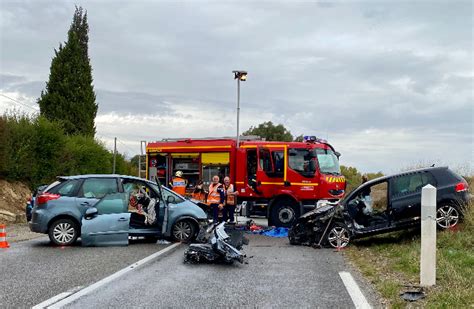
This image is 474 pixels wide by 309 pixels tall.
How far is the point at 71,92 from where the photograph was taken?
41562mm

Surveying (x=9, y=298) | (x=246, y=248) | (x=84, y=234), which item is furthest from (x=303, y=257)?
(x=9, y=298)

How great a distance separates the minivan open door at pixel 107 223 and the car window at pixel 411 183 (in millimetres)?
6204

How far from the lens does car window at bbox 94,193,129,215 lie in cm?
1229

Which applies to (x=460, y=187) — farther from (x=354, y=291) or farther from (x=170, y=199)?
(x=170, y=199)

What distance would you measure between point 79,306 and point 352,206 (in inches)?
301

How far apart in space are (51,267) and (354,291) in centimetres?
509

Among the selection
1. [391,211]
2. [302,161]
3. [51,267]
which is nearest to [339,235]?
[391,211]

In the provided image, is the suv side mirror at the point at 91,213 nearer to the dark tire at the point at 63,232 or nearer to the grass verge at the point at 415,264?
the dark tire at the point at 63,232

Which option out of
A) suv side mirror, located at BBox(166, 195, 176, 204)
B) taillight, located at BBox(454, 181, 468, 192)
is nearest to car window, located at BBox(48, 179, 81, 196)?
suv side mirror, located at BBox(166, 195, 176, 204)

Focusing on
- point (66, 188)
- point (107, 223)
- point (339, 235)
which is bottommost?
point (339, 235)

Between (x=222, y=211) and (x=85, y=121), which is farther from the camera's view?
(x=85, y=121)

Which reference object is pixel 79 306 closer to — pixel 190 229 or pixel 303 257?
pixel 303 257

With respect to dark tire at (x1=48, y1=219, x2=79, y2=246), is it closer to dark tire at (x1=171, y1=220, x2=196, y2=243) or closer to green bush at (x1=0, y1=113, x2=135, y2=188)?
dark tire at (x1=171, y1=220, x2=196, y2=243)

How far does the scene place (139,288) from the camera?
7355mm
